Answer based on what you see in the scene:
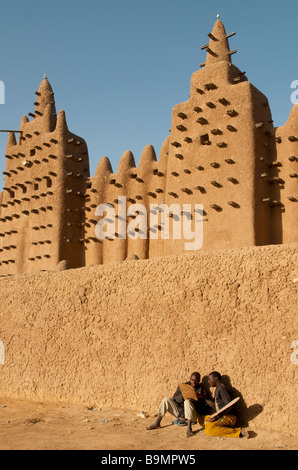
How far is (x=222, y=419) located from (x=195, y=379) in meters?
0.57

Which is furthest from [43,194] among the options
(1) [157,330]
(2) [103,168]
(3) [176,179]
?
(1) [157,330]

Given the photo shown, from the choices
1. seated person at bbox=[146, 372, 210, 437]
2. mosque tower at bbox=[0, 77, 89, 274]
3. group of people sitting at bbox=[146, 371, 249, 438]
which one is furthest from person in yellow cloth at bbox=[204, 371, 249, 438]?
mosque tower at bbox=[0, 77, 89, 274]

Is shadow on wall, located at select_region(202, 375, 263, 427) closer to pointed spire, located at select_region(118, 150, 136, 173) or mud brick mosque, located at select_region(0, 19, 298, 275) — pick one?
mud brick mosque, located at select_region(0, 19, 298, 275)

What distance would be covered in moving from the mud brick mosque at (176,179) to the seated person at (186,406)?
4.08 meters

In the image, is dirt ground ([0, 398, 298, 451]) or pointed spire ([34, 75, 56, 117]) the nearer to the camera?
dirt ground ([0, 398, 298, 451])

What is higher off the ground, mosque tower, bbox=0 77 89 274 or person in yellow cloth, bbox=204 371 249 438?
mosque tower, bbox=0 77 89 274

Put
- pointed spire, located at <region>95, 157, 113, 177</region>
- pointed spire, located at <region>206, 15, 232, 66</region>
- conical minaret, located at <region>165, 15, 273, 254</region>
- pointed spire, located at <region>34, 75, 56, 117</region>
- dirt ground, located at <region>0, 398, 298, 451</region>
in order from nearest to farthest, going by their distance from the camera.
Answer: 1. dirt ground, located at <region>0, 398, 298, 451</region>
2. conical minaret, located at <region>165, 15, 273, 254</region>
3. pointed spire, located at <region>206, 15, 232, 66</region>
4. pointed spire, located at <region>95, 157, 113, 177</region>
5. pointed spire, located at <region>34, 75, 56, 117</region>

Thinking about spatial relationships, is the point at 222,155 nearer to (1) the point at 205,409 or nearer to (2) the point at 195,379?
(2) the point at 195,379

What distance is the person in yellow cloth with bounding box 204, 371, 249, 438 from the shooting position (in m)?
5.20

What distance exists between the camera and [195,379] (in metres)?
5.65

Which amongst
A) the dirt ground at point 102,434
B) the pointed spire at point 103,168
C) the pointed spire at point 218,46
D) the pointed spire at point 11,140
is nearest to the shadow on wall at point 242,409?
the dirt ground at point 102,434

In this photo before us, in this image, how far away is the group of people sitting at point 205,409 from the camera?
525cm

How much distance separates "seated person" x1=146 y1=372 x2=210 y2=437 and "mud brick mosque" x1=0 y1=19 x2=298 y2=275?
4.08 m
